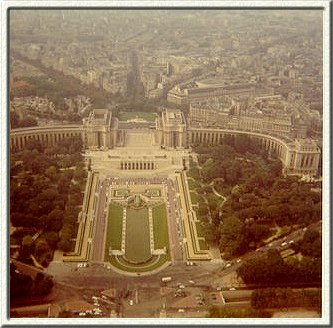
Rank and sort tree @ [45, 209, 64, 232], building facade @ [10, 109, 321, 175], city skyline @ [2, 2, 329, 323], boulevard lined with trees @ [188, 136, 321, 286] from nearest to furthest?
1. city skyline @ [2, 2, 329, 323]
2. boulevard lined with trees @ [188, 136, 321, 286]
3. tree @ [45, 209, 64, 232]
4. building facade @ [10, 109, 321, 175]

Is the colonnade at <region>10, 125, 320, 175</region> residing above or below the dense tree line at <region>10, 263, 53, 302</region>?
above

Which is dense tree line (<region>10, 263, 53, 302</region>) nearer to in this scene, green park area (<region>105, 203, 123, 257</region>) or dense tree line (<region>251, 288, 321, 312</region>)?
green park area (<region>105, 203, 123, 257</region>)

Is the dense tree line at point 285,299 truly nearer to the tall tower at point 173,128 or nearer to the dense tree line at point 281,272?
the dense tree line at point 281,272

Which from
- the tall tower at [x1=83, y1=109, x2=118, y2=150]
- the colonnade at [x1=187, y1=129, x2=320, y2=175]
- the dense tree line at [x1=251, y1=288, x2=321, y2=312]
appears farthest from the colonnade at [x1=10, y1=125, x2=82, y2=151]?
the dense tree line at [x1=251, y1=288, x2=321, y2=312]

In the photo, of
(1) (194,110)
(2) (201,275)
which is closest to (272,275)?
(2) (201,275)

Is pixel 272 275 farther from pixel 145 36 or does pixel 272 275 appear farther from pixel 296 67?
pixel 145 36

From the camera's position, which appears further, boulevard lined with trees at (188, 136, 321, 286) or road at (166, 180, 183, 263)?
road at (166, 180, 183, 263)

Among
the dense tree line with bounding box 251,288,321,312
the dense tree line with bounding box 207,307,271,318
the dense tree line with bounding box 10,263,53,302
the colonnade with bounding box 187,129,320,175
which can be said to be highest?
the colonnade with bounding box 187,129,320,175
